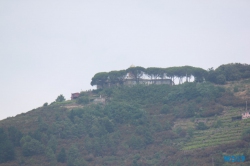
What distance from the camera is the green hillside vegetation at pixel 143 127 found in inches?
2842

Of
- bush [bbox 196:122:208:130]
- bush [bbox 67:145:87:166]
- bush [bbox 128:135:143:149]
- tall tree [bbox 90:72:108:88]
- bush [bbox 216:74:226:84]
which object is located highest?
tall tree [bbox 90:72:108:88]

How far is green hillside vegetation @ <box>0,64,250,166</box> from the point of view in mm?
72188

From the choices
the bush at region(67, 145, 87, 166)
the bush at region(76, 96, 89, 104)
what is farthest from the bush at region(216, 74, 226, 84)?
the bush at region(67, 145, 87, 166)

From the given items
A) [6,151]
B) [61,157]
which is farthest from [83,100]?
[6,151]

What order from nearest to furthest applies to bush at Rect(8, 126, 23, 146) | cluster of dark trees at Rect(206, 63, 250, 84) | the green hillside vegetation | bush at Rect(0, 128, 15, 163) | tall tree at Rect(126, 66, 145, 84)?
1. the green hillside vegetation
2. bush at Rect(0, 128, 15, 163)
3. bush at Rect(8, 126, 23, 146)
4. cluster of dark trees at Rect(206, 63, 250, 84)
5. tall tree at Rect(126, 66, 145, 84)

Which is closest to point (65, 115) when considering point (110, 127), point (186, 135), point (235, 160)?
point (110, 127)

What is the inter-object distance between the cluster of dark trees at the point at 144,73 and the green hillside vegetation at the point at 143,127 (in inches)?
9.0

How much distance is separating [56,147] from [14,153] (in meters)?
4.97

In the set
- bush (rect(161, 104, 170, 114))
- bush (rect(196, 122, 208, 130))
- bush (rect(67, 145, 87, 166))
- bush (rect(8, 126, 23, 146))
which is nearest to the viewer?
bush (rect(67, 145, 87, 166))

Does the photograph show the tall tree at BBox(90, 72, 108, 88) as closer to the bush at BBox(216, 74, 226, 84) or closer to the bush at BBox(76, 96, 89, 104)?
the bush at BBox(76, 96, 89, 104)

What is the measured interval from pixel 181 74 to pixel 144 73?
5.64 metres

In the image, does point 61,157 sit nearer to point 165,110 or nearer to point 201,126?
point 165,110

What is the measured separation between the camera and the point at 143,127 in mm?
79875

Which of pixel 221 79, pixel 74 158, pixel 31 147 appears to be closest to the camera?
pixel 74 158
